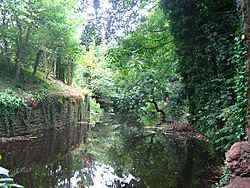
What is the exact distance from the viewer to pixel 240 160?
4.59 meters

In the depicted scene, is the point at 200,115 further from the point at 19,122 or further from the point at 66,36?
the point at 66,36

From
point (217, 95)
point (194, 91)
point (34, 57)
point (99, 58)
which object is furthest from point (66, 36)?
point (99, 58)

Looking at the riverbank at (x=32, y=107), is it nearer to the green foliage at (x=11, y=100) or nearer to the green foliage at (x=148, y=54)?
the green foliage at (x=11, y=100)

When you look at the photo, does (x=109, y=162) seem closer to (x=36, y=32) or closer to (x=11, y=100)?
(x=11, y=100)

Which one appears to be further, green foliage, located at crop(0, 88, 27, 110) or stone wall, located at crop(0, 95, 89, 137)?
stone wall, located at crop(0, 95, 89, 137)

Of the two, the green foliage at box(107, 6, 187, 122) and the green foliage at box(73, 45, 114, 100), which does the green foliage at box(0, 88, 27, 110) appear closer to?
the green foliage at box(107, 6, 187, 122)

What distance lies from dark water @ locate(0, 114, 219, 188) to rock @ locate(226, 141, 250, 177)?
1783mm

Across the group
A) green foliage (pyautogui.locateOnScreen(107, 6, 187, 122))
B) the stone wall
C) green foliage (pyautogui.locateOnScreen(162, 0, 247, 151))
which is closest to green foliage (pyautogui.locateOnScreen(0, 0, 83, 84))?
the stone wall

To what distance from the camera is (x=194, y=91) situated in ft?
30.5

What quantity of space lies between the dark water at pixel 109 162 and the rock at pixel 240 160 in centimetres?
178

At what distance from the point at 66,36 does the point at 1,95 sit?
14.9 feet

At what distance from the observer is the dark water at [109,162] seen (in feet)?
21.5

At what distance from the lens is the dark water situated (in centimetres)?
656

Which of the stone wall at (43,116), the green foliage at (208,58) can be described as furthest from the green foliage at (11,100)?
the green foliage at (208,58)
